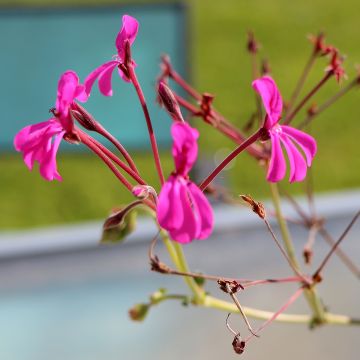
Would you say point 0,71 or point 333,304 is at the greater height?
point 0,71

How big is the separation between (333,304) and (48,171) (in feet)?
1.68

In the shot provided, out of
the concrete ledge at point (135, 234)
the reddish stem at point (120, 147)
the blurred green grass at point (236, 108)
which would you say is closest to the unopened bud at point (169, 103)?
the reddish stem at point (120, 147)

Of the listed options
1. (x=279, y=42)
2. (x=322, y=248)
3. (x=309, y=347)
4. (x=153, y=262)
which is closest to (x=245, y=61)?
(x=279, y=42)

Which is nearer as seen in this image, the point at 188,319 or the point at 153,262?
the point at 153,262

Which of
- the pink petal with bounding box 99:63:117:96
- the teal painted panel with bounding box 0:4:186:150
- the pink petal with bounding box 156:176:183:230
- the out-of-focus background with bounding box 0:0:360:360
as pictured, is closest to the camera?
the pink petal with bounding box 156:176:183:230

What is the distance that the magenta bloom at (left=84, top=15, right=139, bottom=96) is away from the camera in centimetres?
34

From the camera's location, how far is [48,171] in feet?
1.00

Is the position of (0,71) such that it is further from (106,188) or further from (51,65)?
(106,188)

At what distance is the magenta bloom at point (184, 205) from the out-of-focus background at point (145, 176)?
0.27 m

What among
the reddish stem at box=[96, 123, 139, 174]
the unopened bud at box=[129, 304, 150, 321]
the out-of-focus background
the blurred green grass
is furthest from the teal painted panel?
the reddish stem at box=[96, 123, 139, 174]

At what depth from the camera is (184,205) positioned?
265 millimetres

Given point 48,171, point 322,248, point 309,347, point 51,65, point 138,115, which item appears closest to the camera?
point 48,171

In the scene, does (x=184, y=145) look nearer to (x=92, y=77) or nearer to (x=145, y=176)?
(x=92, y=77)

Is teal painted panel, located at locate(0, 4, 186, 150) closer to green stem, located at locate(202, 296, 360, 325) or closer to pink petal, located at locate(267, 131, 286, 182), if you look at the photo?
green stem, located at locate(202, 296, 360, 325)
